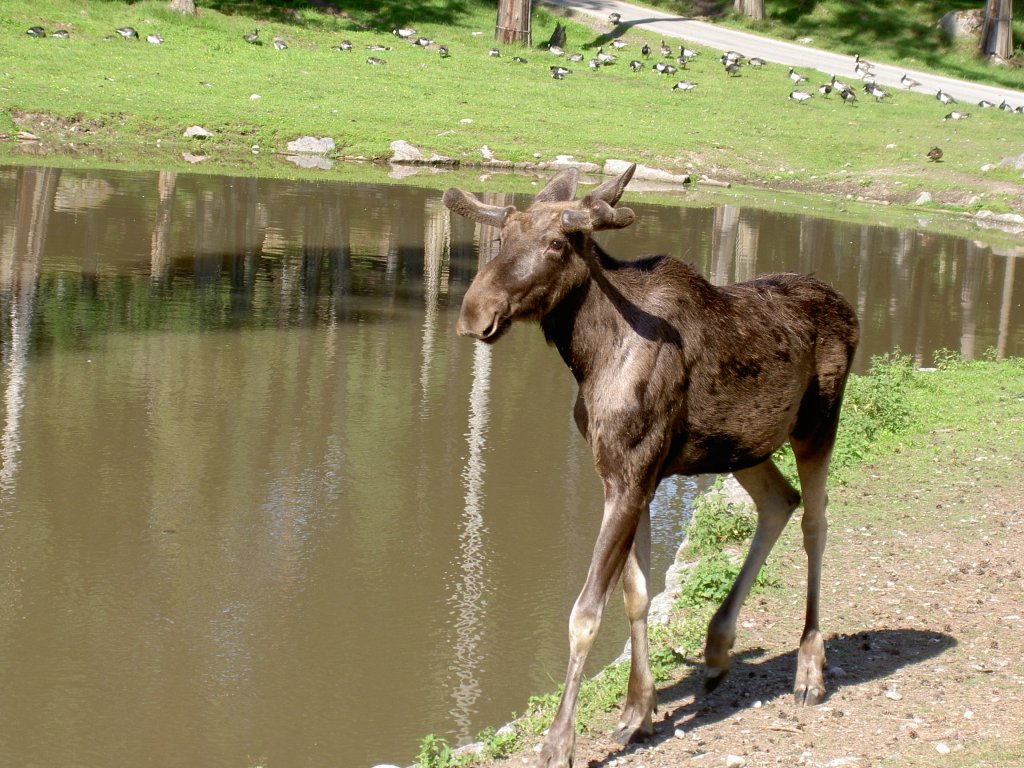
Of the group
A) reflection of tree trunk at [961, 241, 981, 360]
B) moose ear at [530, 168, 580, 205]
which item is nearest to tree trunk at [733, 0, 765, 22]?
reflection of tree trunk at [961, 241, 981, 360]

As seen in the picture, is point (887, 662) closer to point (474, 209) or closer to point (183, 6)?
point (474, 209)

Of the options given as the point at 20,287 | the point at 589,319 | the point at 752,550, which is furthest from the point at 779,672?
the point at 20,287

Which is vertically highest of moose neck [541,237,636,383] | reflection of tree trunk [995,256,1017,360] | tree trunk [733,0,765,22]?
tree trunk [733,0,765,22]

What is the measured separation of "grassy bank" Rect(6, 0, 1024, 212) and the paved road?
2.51 metres

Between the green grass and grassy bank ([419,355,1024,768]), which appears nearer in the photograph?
grassy bank ([419,355,1024,768])

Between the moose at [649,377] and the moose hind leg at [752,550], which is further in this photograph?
the moose hind leg at [752,550]

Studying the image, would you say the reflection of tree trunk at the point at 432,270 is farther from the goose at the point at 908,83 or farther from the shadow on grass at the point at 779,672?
the goose at the point at 908,83

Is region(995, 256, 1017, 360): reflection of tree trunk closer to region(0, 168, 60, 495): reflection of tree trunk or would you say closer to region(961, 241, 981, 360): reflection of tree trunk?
region(961, 241, 981, 360): reflection of tree trunk

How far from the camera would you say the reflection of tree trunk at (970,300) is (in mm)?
15391

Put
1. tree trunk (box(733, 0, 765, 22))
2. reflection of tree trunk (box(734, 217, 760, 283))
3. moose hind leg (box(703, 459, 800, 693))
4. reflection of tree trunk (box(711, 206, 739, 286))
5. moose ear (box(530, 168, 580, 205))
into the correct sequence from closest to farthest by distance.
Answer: moose ear (box(530, 168, 580, 205)) < moose hind leg (box(703, 459, 800, 693)) < reflection of tree trunk (box(711, 206, 739, 286)) < reflection of tree trunk (box(734, 217, 760, 283)) < tree trunk (box(733, 0, 765, 22))

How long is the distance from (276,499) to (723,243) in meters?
13.0

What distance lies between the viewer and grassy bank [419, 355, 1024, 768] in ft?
20.3

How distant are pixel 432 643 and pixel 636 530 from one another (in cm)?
192

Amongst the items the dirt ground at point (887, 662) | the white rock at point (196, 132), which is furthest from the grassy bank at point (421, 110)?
the dirt ground at point (887, 662)
